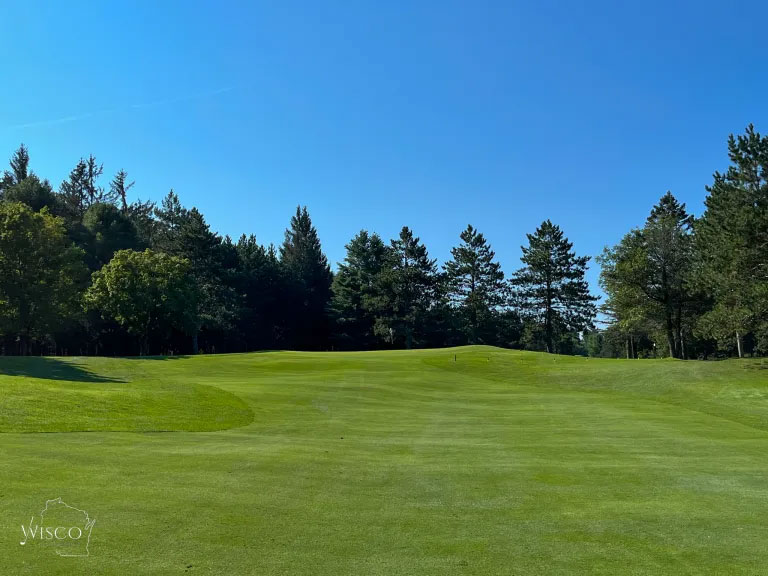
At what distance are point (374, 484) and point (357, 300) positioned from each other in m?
82.1

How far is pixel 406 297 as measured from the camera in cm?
8994

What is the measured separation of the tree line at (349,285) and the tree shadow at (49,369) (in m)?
26.4

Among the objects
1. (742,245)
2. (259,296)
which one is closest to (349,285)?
(259,296)

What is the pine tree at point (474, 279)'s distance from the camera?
93250 mm

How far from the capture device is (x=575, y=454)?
13938mm

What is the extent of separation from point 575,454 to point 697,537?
252 inches

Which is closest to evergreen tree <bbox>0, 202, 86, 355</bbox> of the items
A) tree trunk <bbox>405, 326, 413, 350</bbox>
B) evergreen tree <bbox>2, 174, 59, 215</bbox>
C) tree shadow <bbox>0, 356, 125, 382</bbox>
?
evergreen tree <bbox>2, 174, 59, 215</bbox>

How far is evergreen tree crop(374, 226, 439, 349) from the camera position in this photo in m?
88.6

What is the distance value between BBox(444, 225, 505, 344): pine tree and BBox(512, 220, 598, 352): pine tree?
6.14 m

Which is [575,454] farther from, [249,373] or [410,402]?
[249,373]

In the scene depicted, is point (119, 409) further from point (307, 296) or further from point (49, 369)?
point (307, 296)

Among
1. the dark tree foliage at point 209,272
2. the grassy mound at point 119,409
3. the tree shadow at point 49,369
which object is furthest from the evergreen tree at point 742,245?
the dark tree foliage at point 209,272

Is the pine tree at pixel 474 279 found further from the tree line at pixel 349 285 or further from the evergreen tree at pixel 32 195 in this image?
the evergreen tree at pixel 32 195

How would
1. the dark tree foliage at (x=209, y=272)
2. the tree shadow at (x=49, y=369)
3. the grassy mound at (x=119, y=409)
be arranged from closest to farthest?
the grassy mound at (x=119, y=409) < the tree shadow at (x=49, y=369) < the dark tree foliage at (x=209, y=272)
